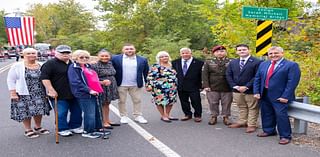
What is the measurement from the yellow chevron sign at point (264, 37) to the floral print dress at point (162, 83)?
2.08m

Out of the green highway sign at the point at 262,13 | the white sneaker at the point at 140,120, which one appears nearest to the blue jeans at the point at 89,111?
the white sneaker at the point at 140,120

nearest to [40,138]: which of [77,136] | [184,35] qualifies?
[77,136]

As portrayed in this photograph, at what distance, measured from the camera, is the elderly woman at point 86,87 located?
627 cm

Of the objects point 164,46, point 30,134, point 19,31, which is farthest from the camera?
point 19,31

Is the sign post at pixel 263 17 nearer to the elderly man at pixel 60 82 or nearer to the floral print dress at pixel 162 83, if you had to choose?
the floral print dress at pixel 162 83

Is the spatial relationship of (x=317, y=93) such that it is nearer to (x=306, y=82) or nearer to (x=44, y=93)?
(x=306, y=82)

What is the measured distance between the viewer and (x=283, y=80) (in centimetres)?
604

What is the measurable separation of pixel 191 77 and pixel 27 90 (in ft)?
10.9

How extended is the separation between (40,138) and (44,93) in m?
0.81

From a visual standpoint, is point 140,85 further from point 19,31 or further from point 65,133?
point 19,31

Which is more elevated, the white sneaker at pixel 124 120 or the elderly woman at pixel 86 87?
the elderly woman at pixel 86 87

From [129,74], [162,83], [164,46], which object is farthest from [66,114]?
[164,46]

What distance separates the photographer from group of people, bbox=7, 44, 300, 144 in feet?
20.4

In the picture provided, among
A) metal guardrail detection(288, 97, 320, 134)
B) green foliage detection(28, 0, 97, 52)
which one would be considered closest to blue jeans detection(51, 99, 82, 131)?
metal guardrail detection(288, 97, 320, 134)
